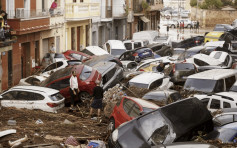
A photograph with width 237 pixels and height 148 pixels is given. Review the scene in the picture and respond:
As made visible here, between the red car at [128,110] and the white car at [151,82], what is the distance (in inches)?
Result: 239

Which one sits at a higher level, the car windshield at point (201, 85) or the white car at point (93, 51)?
the white car at point (93, 51)

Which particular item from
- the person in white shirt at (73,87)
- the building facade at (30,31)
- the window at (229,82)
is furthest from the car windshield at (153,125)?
the building facade at (30,31)

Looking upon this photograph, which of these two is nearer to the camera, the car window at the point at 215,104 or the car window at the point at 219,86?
the car window at the point at 215,104

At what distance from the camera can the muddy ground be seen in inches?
516

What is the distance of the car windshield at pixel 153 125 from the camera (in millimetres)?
10891

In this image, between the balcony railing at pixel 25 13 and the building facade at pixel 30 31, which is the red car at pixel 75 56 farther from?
the balcony railing at pixel 25 13

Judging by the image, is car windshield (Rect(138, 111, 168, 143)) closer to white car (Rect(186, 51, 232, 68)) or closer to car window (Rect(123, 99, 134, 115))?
car window (Rect(123, 99, 134, 115))

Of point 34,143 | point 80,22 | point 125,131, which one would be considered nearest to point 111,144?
point 125,131

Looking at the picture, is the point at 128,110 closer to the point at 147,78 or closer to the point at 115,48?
the point at 147,78

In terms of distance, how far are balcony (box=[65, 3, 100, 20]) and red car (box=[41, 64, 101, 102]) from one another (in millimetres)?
17748

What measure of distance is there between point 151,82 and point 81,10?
68.0 ft

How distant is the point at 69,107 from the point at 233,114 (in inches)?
308

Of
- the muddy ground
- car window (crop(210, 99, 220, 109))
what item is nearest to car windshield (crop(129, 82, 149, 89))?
the muddy ground

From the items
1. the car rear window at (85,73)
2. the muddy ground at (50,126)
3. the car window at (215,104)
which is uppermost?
the car rear window at (85,73)
